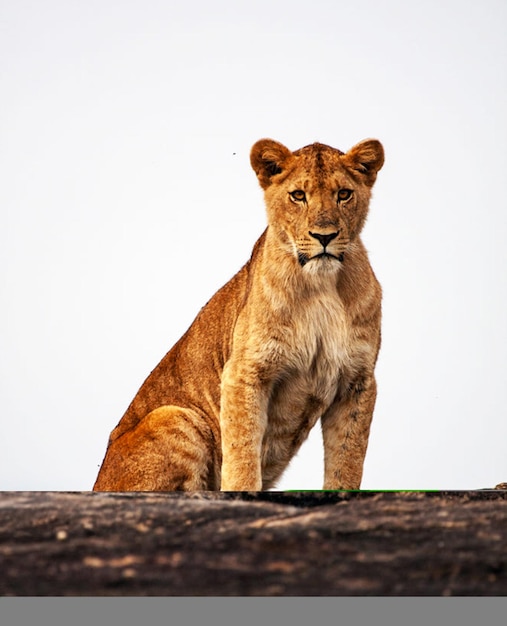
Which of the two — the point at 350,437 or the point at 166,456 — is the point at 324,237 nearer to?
the point at 350,437

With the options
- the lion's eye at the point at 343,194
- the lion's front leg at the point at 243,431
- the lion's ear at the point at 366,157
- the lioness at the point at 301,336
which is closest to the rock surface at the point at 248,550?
the lion's front leg at the point at 243,431

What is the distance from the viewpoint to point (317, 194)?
595 cm

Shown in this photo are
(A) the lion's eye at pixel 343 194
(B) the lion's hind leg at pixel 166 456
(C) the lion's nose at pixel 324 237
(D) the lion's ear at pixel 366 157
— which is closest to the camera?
(C) the lion's nose at pixel 324 237

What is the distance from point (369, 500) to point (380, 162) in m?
2.53

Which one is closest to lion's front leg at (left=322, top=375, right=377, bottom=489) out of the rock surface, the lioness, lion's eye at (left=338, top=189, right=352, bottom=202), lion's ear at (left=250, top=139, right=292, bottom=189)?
the lioness

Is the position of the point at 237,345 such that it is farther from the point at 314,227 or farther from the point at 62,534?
the point at 62,534

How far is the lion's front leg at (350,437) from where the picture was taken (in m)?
6.22

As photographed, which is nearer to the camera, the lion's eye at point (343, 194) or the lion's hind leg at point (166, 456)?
the lion's eye at point (343, 194)

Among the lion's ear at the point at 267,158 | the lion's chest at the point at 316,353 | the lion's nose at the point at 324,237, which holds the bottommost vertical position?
the lion's chest at the point at 316,353

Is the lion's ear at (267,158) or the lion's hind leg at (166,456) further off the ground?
the lion's ear at (267,158)

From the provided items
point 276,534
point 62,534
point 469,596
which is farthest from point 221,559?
point 469,596

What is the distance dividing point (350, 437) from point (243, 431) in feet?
2.14

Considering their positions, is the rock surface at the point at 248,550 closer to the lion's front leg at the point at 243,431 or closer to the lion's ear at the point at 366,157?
the lion's front leg at the point at 243,431

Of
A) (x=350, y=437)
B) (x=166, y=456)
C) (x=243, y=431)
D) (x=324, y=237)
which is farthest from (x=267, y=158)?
(x=166, y=456)
